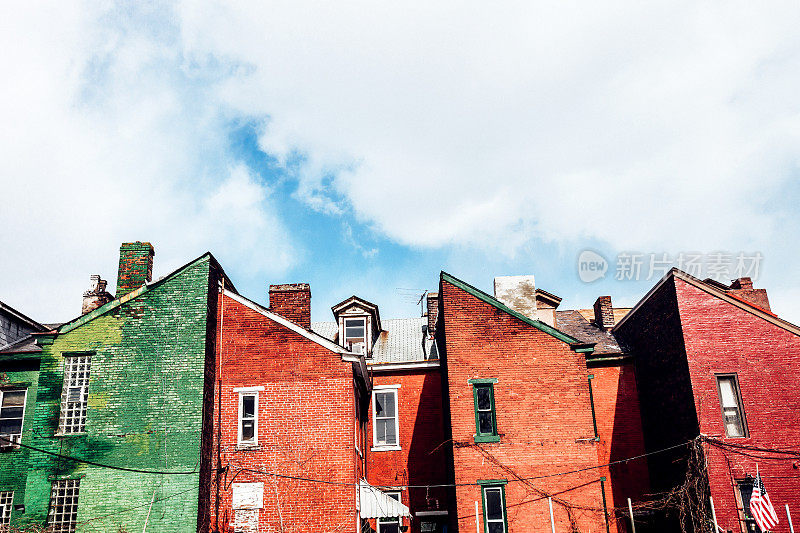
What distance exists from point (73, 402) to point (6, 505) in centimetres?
382

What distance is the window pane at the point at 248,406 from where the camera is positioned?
19750 mm

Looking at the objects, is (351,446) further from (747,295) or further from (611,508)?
(747,295)

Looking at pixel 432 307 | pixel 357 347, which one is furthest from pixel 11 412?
pixel 432 307

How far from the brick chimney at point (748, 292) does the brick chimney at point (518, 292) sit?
10466 mm

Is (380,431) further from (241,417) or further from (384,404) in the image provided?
(241,417)

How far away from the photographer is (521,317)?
22.1 m

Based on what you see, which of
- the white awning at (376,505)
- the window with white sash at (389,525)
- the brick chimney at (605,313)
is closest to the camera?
the white awning at (376,505)

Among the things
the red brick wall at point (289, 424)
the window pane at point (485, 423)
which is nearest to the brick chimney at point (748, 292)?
the window pane at point (485, 423)

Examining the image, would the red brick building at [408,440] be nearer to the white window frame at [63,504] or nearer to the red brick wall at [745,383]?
the red brick wall at [745,383]

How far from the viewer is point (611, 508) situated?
23.1 meters

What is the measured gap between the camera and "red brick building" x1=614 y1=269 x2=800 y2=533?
20.4 meters

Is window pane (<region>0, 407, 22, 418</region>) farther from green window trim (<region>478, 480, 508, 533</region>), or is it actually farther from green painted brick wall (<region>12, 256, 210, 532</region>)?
green window trim (<region>478, 480, 508, 533</region>)

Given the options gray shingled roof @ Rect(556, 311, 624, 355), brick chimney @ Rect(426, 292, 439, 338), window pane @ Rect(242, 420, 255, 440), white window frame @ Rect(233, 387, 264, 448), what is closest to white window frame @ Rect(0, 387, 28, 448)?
white window frame @ Rect(233, 387, 264, 448)

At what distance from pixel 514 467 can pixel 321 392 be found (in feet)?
22.8
